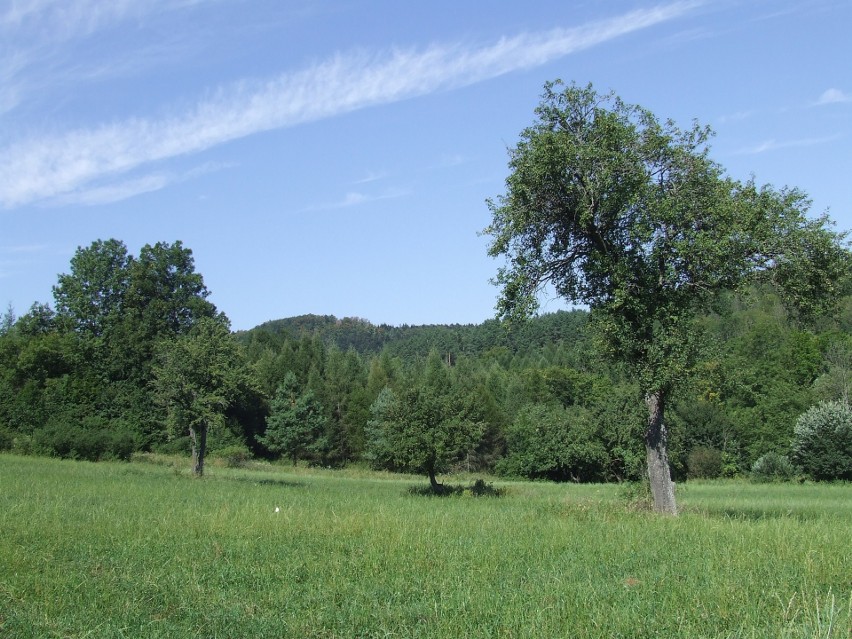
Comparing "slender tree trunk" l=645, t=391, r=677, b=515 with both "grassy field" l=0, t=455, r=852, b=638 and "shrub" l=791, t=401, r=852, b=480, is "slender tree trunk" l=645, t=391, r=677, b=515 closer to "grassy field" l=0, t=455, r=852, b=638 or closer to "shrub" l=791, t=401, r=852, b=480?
"grassy field" l=0, t=455, r=852, b=638

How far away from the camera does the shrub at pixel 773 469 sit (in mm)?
56531

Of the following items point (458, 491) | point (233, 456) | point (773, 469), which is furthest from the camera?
point (233, 456)

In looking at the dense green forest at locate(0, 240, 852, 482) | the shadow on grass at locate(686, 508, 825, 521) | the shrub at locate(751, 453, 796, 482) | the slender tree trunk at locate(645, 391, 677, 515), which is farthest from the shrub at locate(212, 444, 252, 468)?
the slender tree trunk at locate(645, 391, 677, 515)

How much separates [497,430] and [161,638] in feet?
256

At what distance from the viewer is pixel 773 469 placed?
58.1m

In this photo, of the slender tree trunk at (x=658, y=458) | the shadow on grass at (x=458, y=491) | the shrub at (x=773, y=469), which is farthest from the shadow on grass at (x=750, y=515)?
the shrub at (x=773, y=469)

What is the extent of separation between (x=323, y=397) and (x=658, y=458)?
75806 millimetres

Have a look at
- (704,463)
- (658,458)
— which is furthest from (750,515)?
(704,463)

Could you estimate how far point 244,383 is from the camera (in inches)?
1574

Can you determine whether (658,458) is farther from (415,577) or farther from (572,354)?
(415,577)

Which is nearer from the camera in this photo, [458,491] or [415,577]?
[415,577]

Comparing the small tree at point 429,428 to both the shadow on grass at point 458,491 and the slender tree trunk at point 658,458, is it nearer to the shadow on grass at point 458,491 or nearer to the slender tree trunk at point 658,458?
the shadow on grass at point 458,491

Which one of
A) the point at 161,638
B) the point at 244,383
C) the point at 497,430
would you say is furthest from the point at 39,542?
the point at 497,430

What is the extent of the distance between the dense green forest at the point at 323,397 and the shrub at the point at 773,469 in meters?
3.86
